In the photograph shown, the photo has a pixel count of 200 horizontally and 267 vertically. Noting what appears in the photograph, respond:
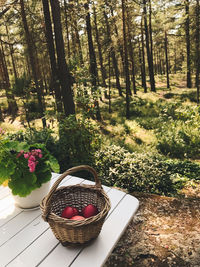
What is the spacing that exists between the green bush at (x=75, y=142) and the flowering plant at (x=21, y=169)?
8.53 ft

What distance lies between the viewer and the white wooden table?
1256mm

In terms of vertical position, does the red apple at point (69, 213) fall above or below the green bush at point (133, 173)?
above

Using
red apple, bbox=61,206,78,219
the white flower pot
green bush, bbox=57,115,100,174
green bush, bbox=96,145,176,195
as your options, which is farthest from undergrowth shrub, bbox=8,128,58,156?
red apple, bbox=61,206,78,219

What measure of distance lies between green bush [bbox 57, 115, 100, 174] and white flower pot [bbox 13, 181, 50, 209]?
2476mm

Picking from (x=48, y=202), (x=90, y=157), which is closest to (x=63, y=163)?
(x=90, y=157)

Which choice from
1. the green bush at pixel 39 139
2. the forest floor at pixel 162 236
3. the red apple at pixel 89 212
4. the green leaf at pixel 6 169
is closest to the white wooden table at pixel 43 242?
the red apple at pixel 89 212

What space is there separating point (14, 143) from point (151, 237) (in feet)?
7.05

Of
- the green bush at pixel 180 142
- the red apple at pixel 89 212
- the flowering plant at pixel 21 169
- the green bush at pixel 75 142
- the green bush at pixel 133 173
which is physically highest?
the flowering plant at pixel 21 169

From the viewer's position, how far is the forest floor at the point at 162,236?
2367mm

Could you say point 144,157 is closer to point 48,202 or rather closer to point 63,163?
point 63,163

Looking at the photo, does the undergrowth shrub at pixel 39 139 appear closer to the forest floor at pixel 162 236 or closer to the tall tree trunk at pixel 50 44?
the forest floor at pixel 162 236

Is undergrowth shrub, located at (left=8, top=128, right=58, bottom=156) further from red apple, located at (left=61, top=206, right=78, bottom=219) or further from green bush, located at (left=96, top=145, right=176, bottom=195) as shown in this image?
red apple, located at (left=61, top=206, right=78, bottom=219)

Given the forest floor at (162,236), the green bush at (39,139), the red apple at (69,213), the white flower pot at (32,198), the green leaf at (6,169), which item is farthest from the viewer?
the green bush at (39,139)

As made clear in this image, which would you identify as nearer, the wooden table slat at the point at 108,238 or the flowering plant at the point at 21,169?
the wooden table slat at the point at 108,238
